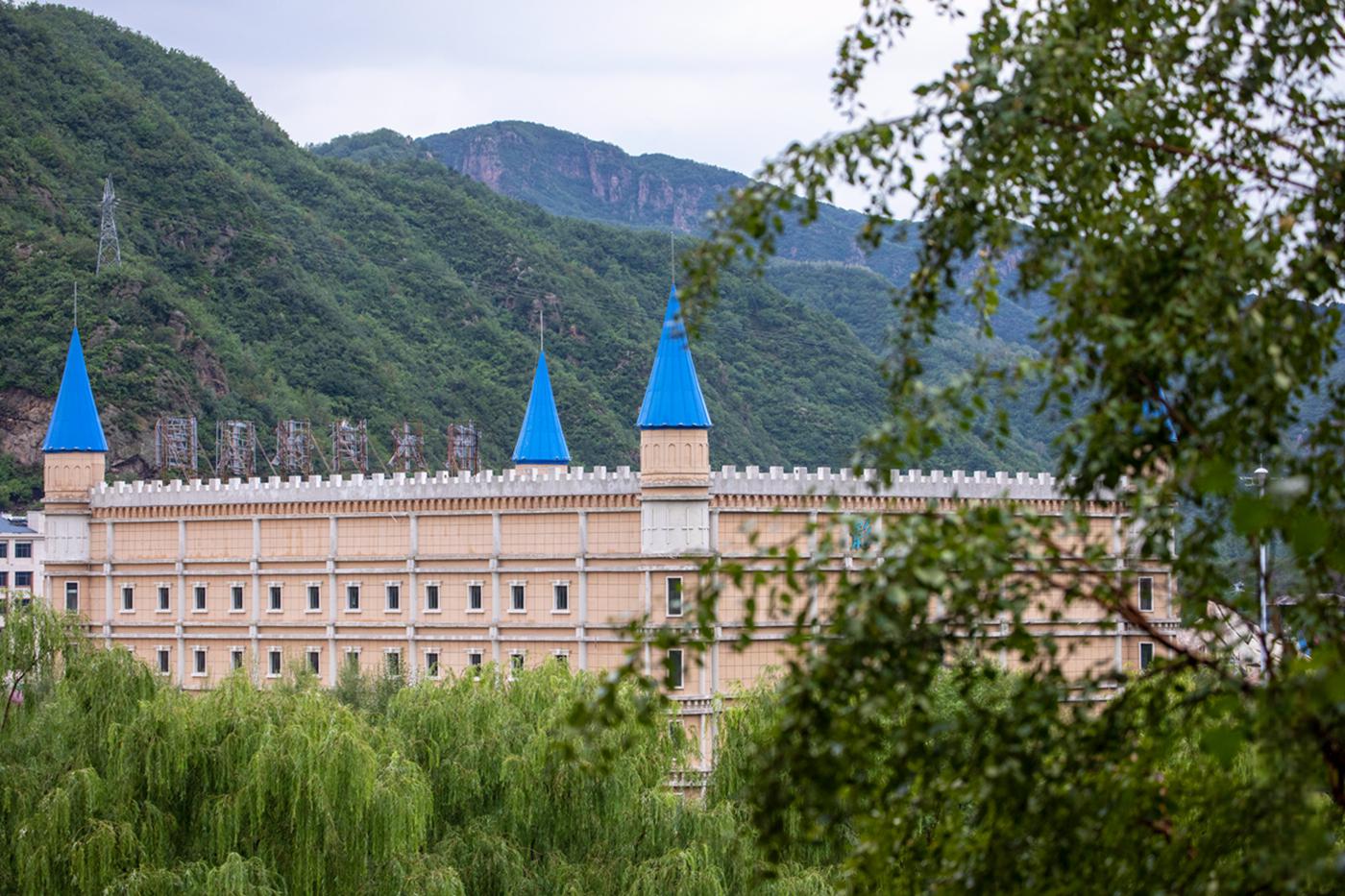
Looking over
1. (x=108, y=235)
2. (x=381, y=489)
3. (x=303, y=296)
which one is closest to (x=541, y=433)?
(x=381, y=489)

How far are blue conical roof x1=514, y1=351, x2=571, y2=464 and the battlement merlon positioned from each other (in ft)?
5.48

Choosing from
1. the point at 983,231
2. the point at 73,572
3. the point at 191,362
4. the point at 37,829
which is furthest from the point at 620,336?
the point at 983,231

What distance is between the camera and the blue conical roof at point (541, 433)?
6481 centimetres

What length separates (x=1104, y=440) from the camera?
1125 cm

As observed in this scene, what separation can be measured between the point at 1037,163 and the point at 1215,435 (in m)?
1.86

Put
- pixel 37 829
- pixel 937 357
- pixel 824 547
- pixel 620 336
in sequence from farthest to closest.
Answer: pixel 937 357, pixel 620 336, pixel 37 829, pixel 824 547

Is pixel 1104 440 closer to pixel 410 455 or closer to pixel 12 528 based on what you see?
pixel 410 455

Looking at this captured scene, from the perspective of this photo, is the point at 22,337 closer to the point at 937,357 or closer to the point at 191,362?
the point at 191,362

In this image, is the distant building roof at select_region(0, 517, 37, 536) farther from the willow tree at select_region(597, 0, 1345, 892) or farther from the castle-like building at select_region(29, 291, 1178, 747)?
the willow tree at select_region(597, 0, 1345, 892)

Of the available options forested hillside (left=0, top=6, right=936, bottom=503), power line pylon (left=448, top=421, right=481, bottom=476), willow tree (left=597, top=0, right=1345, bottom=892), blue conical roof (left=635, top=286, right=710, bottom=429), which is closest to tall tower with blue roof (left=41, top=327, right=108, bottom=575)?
blue conical roof (left=635, top=286, right=710, bottom=429)

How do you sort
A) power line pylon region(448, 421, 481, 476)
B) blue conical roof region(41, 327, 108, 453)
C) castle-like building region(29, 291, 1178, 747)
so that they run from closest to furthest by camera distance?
castle-like building region(29, 291, 1178, 747) < blue conical roof region(41, 327, 108, 453) < power line pylon region(448, 421, 481, 476)

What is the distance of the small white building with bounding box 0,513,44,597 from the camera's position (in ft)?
318

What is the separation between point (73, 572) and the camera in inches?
2542

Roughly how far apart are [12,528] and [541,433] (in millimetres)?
41968
